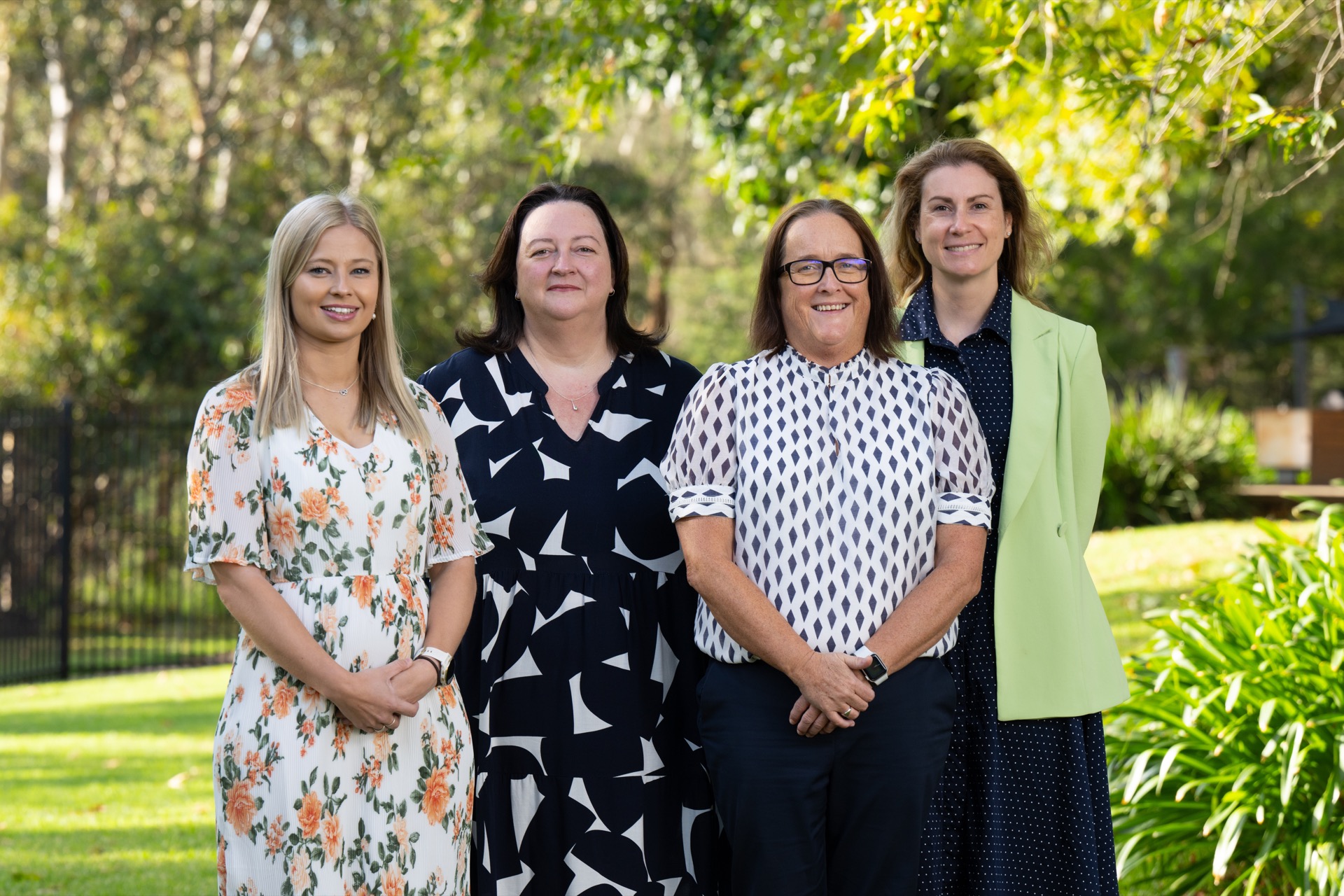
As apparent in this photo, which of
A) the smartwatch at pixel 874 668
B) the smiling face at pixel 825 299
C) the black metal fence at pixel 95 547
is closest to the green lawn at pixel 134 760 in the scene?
the black metal fence at pixel 95 547

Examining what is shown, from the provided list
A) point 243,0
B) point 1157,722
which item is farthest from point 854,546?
point 243,0

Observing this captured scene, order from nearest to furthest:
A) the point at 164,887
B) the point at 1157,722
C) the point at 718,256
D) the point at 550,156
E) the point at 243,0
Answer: the point at 1157,722 → the point at 164,887 → the point at 550,156 → the point at 243,0 → the point at 718,256

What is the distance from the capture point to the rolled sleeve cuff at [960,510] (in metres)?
3.03

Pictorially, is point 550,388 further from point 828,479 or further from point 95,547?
point 95,547

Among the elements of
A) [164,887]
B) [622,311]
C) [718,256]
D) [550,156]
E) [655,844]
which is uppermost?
[718,256]

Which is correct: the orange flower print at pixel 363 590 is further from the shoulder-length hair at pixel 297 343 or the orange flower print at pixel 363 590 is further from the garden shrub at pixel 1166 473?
the garden shrub at pixel 1166 473

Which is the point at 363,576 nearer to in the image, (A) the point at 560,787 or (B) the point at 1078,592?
(A) the point at 560,787

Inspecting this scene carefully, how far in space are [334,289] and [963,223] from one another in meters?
1.61

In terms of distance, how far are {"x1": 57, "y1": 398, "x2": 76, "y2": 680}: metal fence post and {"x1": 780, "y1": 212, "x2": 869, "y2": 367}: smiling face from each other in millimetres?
9937

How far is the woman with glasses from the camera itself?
290cm

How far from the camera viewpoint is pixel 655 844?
3.41 metres

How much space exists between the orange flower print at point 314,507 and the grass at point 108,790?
10.3 feet

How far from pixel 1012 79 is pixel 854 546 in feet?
17.6

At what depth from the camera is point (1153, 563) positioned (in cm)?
1052
